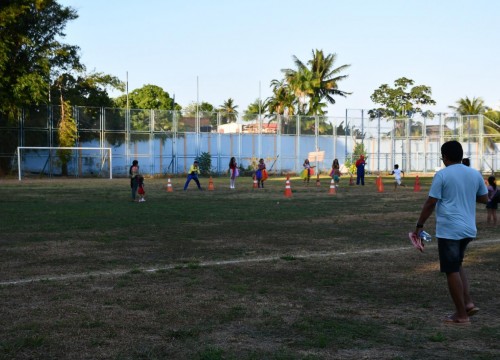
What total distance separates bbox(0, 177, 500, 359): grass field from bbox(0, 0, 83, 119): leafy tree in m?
35.9

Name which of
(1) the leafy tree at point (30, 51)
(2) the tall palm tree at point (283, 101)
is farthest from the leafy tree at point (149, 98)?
(1) the leafy tree at point (30, 51)

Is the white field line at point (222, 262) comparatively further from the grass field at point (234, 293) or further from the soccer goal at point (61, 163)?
the soccer goal at point (61, 163)

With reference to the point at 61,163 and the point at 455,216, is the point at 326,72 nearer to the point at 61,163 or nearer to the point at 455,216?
the point at 61,163

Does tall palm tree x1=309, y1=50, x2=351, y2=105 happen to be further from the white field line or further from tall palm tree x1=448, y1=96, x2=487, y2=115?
the white field line

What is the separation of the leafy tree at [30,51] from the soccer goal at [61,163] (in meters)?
3.74

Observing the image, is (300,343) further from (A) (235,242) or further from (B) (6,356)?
(A) (235,242)

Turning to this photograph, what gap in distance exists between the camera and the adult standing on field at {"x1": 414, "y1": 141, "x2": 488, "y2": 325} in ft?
21.6

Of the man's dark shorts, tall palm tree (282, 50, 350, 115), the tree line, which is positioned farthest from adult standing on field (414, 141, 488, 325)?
tall palm tree (282, 50, 350, 115)

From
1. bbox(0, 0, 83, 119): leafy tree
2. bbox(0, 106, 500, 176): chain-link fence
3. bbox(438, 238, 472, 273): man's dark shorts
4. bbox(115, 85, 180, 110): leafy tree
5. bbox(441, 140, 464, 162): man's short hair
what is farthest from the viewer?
bbox(115, 85, 180, 110): leafy tree

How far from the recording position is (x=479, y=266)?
33.3ft

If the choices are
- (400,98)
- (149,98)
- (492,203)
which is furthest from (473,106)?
(492,203)

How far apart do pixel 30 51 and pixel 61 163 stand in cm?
886

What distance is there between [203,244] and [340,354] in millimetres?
7546

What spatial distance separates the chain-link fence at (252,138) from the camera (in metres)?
56.8
